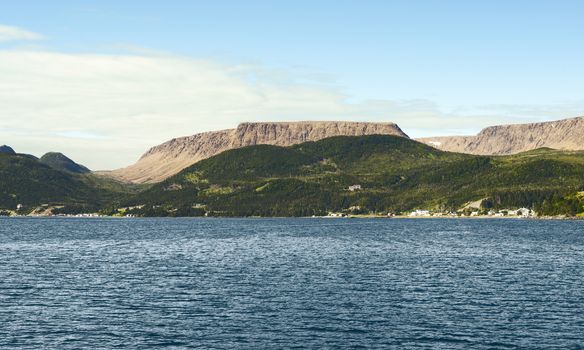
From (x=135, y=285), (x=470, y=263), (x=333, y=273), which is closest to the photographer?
(x=135, y=285)

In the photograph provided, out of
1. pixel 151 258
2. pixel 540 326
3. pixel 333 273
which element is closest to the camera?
pixel 540 326

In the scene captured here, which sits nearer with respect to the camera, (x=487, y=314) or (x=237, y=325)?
(x=237, y=325)

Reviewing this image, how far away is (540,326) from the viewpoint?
88.8 m

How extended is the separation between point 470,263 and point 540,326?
247ft

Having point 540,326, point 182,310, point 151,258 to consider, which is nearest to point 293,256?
point 151,258

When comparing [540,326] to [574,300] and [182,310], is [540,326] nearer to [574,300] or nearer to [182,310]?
[574,300]

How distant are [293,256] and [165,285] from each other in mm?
65001

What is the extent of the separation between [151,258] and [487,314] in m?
107

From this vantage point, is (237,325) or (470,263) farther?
(470,263)

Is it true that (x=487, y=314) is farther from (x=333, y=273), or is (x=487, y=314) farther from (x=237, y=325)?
(x=333, y=273)

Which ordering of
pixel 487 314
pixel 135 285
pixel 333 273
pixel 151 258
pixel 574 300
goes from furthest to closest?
pixel 151 258
pixel 333 273
pixel 135 285
pixel 574 300
pixel 487 314

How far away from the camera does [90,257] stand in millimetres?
183625

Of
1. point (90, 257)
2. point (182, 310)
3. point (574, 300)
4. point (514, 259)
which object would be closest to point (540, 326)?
point (574, 300)

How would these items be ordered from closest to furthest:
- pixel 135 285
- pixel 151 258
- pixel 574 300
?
pixel 574 300 < pixel 135 285 < pixel 151 258
